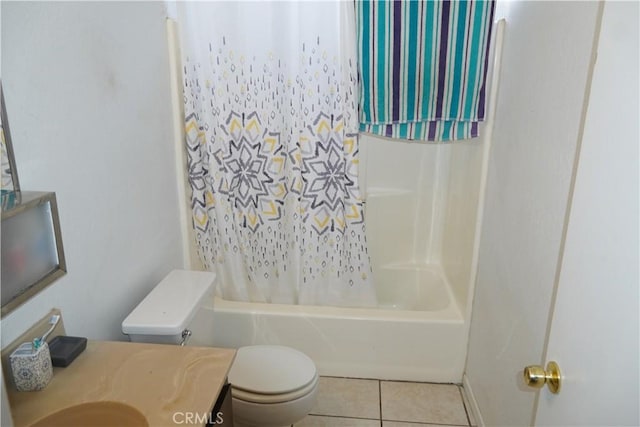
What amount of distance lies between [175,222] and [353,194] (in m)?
0.85

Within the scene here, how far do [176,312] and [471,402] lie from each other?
143cm

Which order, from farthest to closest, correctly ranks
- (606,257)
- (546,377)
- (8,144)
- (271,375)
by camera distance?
(271,375)
(8,144)
(546,377)
(606,257)

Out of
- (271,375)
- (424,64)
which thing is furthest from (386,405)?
(424,64)

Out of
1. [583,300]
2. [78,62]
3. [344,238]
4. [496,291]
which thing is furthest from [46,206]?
[496,291]

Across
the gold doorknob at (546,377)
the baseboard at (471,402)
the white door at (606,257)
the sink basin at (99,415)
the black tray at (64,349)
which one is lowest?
the baseboard at (471,402)

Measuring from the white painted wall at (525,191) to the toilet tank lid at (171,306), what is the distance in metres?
1.12

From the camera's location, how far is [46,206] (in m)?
1.13

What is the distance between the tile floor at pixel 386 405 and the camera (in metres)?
2.04

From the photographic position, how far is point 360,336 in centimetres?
224

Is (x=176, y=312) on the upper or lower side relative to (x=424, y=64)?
lower

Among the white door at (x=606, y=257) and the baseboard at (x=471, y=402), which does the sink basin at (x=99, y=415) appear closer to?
the white door at (x=606, y=257)

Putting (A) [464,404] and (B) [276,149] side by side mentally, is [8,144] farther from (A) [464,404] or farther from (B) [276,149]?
(A) [464,404]

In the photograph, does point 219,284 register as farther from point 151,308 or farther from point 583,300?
point 583,300

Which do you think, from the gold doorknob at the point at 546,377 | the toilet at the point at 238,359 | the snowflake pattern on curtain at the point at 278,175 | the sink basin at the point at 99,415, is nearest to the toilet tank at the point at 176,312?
the toilet at the point at 238,359
